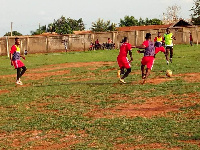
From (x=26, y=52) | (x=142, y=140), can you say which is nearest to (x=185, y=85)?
(x=142, y=140)

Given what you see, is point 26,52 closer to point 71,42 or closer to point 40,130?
point 71,42

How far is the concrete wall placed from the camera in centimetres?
5081

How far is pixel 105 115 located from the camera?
950 cm

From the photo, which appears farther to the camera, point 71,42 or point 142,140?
point 71,42

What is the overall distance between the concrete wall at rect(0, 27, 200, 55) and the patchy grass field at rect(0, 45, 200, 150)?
35.3 meters

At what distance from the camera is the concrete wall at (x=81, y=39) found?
50.8m

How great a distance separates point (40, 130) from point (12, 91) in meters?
7.12

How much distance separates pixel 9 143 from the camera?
749cm

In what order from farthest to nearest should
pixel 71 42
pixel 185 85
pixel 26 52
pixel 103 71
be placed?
pixel 71 42 → pixel 26 52 → pixel 103 71 → pixel 185 85

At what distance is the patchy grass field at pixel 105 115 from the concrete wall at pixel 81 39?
35271 millimetres

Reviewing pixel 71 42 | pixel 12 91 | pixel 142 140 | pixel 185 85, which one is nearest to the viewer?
pixel 142 140

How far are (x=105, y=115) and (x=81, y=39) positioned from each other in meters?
42.7

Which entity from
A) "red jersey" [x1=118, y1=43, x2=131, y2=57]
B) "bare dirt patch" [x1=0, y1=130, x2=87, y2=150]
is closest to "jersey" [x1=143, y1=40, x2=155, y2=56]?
"red jersey" [x1=118, y1=43, x2=131, y2=57]

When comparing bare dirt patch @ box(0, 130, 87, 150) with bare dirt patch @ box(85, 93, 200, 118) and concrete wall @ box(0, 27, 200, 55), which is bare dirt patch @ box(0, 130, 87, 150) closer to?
bare dirt patch @ box(85, 93, 200, 118)
